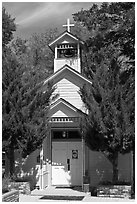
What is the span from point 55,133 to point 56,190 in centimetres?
277

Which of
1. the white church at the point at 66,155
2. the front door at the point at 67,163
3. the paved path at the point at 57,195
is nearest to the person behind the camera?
the paved path at the point at 57,195

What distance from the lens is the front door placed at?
16.1 meters

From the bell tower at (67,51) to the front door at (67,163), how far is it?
4258mm

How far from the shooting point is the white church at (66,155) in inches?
593

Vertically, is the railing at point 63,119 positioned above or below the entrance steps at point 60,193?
above

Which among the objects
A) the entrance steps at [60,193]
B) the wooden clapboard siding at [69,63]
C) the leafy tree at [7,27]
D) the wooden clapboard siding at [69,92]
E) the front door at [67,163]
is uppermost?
the leafy tree at [7,27]

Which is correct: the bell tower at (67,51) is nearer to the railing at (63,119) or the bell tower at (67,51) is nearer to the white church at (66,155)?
the white church at (66,155)

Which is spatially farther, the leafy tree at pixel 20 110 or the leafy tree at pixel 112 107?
the leafy tree at pixel 20 110

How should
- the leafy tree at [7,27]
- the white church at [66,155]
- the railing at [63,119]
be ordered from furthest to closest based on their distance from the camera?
the leafy tree at [7,27]
the white church at [66,155]
the railing at [63,119]

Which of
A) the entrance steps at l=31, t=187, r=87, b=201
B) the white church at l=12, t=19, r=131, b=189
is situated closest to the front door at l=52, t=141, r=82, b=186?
the white church at l=12, t=19, r=131, b=189

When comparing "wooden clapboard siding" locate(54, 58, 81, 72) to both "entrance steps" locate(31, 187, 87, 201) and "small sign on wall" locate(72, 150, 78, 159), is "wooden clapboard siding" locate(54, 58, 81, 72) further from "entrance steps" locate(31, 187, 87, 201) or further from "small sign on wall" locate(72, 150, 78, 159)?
"entrance steps" locate(31, 187, 87, 201)

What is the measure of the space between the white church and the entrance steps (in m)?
0.45

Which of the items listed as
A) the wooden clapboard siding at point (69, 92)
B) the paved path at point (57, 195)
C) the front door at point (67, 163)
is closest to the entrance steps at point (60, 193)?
the paved path at point (57, 195)

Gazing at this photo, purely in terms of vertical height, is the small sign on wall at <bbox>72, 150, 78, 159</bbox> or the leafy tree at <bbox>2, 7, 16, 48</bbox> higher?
the leafy tree at <bbox>2, 7, 16, 48</bbox>
